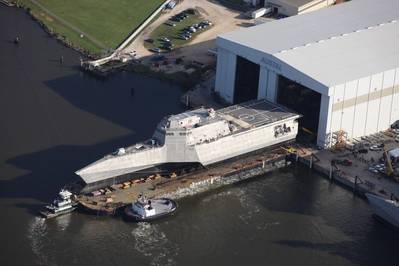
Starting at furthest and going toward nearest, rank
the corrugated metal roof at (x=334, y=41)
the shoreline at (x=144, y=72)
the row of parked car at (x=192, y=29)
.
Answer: the row of parked car at (x=192, y=29) < the shoreline at (x=144, y=72) < the corrugated metal roof at (x=334, y=41)

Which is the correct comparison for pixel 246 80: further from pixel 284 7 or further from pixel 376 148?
pixel 284 7

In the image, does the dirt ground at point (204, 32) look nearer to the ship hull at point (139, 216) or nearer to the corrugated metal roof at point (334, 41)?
the corrugated metal roof at point (334, 41)


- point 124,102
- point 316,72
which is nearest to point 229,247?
point 316,72

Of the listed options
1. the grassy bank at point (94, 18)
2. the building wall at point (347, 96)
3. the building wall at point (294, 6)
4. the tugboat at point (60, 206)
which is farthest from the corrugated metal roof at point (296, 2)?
the tugboat at point (60, 206)

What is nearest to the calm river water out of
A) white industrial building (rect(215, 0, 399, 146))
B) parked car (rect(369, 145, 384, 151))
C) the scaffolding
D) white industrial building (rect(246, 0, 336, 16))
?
the scaffolding

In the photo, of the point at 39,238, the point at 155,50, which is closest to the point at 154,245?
the point at 39,238

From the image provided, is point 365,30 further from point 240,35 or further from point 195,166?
point 195,166
